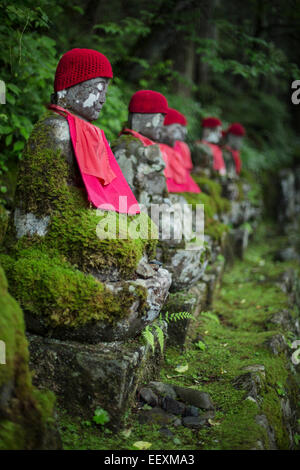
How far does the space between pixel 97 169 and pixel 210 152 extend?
20.4 feet

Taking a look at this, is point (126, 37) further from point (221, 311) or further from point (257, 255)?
point (221, 311)

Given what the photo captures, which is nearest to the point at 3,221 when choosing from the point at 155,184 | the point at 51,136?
the point at 155,184

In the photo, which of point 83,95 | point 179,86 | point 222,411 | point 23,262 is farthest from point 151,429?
point 179,86

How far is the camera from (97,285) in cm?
263

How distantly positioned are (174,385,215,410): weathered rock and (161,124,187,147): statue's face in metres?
4.07

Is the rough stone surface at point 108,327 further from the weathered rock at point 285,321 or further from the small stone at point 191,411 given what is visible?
the weathered rock at point 285,321

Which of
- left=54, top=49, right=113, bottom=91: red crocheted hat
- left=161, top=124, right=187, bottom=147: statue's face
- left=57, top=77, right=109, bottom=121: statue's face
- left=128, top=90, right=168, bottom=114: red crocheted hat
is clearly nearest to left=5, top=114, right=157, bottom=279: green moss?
left=57, top=77, right=109, bottom=121: statue's face

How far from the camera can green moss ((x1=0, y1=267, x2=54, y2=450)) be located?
2.08 metres

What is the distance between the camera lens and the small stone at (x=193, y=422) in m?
2.87

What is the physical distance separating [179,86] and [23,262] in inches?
393

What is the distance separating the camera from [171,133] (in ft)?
20.4

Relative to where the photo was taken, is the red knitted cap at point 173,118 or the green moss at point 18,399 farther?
the red knitted cap at point 173,118

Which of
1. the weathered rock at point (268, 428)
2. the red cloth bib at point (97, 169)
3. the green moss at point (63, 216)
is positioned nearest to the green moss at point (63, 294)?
the green moss at point (63, 216)

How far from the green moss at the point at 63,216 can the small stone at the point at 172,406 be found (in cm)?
107
